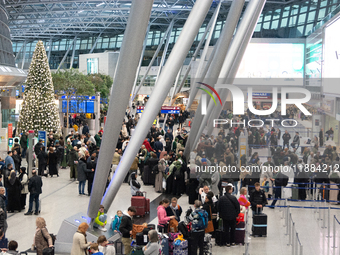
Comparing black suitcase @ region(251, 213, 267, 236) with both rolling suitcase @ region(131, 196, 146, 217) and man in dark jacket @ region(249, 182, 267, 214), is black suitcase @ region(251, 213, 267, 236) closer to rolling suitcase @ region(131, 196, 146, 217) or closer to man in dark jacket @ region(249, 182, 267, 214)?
man in dark jacket @ region(249, 182, 267, 214)

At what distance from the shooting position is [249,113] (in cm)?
1578

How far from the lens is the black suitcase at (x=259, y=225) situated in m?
11.0

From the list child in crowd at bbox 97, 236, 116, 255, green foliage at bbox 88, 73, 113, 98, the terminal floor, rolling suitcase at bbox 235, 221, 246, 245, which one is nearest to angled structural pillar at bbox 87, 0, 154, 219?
child in crowd at bbox 97, 236, 116, 255

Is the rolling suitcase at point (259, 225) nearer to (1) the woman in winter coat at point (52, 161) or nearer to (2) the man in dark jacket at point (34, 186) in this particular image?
(2) the man in dark jacket at point (34, 186)

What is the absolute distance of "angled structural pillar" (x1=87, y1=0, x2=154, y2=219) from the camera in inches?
368

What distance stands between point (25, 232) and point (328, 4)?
40.5 metres

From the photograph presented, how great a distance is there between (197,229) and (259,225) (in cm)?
235

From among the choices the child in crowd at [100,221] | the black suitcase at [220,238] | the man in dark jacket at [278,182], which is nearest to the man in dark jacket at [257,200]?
the black suitcase at [220,238]

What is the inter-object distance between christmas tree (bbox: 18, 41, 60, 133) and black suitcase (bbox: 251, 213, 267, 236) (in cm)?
1613

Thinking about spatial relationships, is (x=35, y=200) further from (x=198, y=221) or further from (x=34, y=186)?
(x=198, y=221)

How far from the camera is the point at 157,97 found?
1149 centimetres

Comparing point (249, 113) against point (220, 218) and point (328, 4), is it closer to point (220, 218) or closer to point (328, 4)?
point (220, 218)

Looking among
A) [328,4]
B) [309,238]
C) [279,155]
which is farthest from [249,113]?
[328,4]

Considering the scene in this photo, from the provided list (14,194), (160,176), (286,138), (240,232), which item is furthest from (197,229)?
(286,138)
